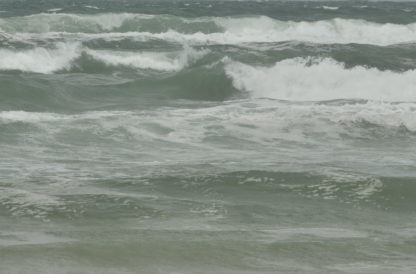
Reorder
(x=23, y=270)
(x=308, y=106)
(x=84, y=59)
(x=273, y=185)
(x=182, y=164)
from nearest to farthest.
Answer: (x=23, y=270) < (x=273, y=185) < (x=182, y=164) < (x=308, y=106) < (x=84, y=59)

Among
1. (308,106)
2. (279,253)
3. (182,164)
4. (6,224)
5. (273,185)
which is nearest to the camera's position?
(279,253)

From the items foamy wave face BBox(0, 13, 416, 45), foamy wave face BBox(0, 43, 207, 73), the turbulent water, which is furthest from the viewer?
foamy wave face BBox(0, 13, 416, 45)

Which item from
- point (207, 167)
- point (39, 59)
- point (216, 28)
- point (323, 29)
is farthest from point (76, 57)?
point (323, 29)

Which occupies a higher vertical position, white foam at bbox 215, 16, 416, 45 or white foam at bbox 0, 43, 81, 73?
white foam at bbox 0, 43, 81, 73

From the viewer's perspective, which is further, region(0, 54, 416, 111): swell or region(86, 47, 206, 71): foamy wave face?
region(86, 47, 206, 71): foamy wave face

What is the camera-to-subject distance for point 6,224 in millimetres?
8047

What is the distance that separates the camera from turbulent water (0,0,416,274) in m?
7.30

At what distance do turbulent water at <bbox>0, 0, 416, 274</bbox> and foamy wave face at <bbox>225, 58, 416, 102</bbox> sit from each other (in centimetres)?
5

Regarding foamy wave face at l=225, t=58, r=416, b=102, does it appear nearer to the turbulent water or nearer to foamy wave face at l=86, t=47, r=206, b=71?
the turbulent water

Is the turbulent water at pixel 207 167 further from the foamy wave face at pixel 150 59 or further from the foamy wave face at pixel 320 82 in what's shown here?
the foamy wave face at pixel 150 59

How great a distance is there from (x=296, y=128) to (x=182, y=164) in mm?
3731

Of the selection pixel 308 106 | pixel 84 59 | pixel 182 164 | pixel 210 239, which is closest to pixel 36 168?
pixel 182 164

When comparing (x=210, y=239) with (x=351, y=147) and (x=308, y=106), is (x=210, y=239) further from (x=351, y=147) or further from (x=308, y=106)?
(x=308, y=106)

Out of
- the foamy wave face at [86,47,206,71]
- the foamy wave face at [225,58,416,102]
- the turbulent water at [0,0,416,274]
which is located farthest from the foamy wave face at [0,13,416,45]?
the turbulent water at [0,0,416,274]
